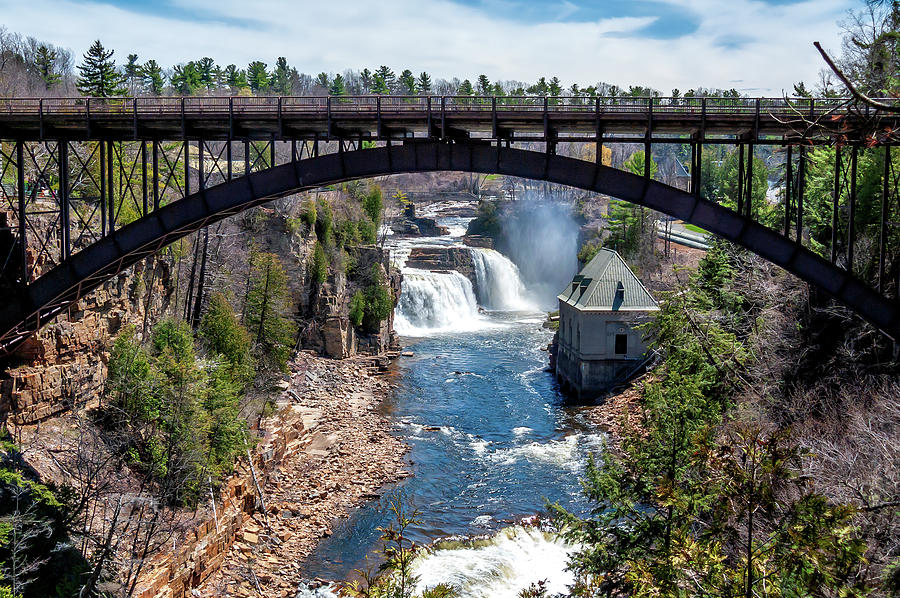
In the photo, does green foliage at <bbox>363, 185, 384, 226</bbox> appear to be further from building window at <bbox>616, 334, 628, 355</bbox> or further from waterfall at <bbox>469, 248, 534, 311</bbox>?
building window at <bbox>616, 334, 628, 355</bbox>

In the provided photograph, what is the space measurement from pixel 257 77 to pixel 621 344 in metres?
74.5

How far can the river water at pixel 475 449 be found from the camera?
2384cm

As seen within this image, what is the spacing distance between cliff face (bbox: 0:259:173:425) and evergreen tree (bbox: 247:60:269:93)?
2977 inches

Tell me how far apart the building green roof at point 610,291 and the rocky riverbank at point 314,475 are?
11105 mm

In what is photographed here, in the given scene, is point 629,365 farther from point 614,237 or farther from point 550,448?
point 614,237

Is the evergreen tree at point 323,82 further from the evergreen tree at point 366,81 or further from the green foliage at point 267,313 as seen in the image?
the green foliage at point 267,313

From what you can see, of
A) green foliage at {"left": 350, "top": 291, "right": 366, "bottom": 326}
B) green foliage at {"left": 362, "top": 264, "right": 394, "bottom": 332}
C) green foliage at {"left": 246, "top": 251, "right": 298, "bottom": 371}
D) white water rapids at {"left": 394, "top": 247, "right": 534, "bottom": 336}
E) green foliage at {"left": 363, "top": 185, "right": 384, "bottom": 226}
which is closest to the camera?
green foliage at {"left": 246, "top": 251, "right": 298, "bottom": 371}

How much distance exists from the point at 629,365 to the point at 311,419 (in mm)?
16268

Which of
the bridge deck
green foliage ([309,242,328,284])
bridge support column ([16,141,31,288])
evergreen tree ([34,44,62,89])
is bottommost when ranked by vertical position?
green foliage ([309,242,328,284])

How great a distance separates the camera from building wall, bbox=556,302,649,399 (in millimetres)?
41500

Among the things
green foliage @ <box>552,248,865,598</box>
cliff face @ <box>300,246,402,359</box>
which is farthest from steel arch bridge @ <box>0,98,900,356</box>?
cliff face @ <box>300,246,402,359</box>

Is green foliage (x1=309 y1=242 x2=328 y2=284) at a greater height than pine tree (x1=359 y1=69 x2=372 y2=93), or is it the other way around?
pine tree (x1=359 y1=69 x2=372 y2=93)

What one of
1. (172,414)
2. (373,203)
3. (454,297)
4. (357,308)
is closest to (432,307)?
(454,297)

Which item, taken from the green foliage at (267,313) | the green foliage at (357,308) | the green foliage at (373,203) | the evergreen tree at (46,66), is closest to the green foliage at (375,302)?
the green foliage at (357,308)
